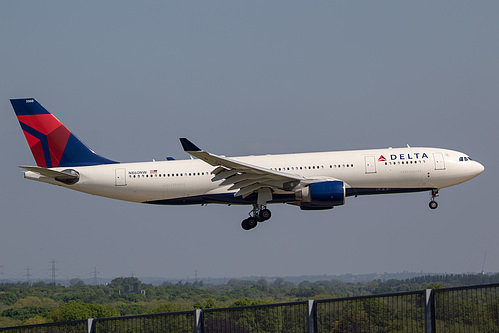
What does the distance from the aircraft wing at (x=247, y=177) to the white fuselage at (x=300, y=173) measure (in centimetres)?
117

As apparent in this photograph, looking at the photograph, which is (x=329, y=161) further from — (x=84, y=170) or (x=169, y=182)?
(x=84, y=170)

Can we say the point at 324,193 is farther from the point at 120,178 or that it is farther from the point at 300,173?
the point at 120,178

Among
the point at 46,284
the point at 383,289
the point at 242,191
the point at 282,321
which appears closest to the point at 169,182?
the point at 242,191

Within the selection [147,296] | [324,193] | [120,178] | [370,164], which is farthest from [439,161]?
[147,296]

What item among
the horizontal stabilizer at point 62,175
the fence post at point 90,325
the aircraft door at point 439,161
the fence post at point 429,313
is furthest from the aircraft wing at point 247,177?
the fence post at point 429,313

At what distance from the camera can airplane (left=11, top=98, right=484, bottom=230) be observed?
40875 mm

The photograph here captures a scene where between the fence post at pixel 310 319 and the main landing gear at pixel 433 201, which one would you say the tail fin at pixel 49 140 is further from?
the fence post at pixel 310 319

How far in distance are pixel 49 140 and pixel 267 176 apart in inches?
612

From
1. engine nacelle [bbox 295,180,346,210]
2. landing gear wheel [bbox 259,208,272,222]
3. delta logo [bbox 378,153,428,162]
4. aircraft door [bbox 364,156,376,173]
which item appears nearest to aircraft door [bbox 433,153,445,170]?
delta logo [bbox 378,153,428,162]

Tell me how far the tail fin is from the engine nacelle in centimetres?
1302

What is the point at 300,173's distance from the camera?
137 ft

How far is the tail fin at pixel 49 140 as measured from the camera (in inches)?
1770

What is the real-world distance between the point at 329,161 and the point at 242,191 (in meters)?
5.58

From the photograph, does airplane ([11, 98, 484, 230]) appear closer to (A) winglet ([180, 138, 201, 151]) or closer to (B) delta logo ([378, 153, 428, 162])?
(B) delta logo ([378, 153, 428, 162])
